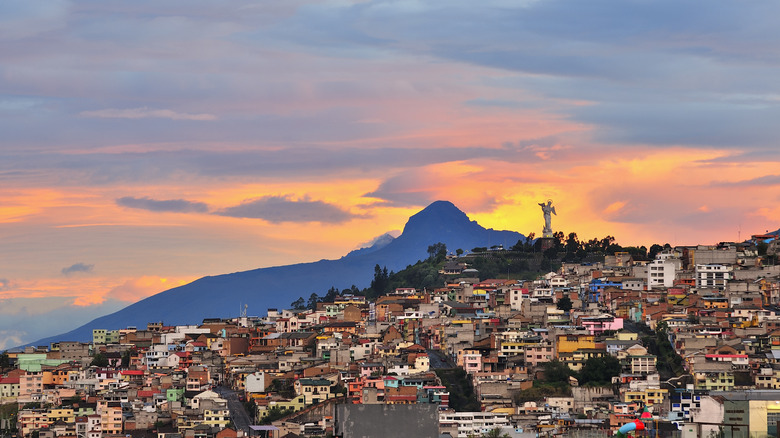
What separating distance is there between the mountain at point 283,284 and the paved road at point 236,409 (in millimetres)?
104931

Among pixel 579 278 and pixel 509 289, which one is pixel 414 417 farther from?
pixel 579 278

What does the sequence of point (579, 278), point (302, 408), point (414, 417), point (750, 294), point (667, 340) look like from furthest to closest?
point (579, 278) → point (750, 294) → point (667, 340) → point (302, 408) → point (414, 417)

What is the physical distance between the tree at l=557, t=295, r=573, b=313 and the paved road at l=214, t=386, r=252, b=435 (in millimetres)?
18680

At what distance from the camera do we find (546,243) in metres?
106

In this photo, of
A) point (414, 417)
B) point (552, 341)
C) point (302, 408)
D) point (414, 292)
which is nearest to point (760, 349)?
point (552, 341)

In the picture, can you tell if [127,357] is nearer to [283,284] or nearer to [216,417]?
[216,417]

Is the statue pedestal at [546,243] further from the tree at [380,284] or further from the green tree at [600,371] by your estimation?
the green tree at [600,371]

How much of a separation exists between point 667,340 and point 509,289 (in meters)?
18.2

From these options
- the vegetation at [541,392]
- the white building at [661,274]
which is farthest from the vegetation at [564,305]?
the vegetation at [541,392]

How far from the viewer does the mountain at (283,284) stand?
18175cm

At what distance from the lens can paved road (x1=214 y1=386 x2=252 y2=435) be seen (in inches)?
2448

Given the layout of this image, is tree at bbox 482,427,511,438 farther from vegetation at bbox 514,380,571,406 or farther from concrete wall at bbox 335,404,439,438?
concrete wall at bbox 335,404,439,438

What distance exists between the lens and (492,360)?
6575 centimetres

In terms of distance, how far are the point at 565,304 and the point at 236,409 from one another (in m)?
21.2
